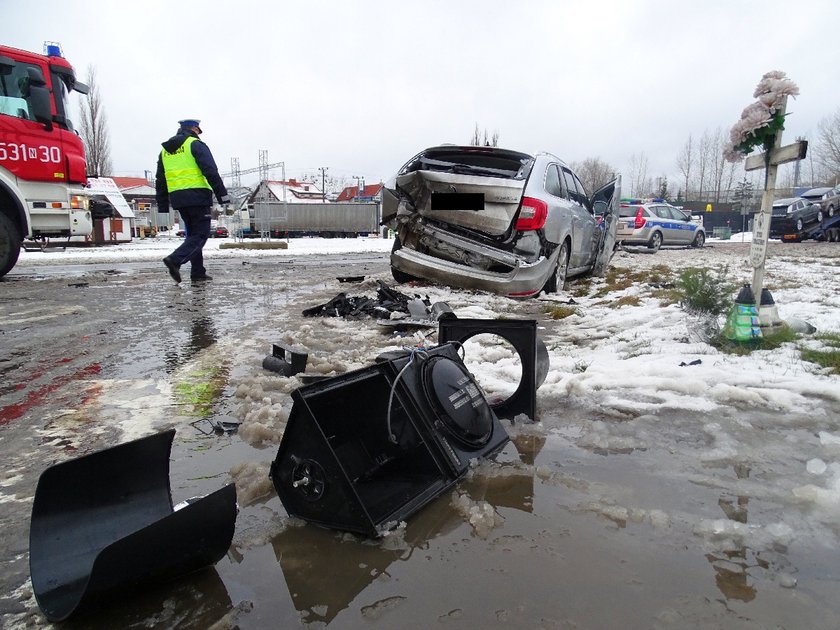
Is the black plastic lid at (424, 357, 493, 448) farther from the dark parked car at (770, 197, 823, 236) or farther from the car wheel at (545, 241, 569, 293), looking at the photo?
the dark parked car at (770, 197, 823, 236)

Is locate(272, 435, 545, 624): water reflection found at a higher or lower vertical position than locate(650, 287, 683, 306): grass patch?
lower

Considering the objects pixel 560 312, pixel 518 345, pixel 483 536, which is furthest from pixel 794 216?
pixel 483 536

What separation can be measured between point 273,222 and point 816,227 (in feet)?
93.1

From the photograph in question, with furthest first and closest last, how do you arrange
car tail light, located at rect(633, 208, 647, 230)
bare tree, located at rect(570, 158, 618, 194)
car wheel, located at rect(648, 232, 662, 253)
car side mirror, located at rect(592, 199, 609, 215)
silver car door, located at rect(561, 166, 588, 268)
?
Answer: 1. bare tree, located at rect(570, 158, 618, 194)
2. car wheel, located at rect(648, 232, 662, 253)
3. car tail light, located at rect(633, 208, 647, 230)
4. car side mirror, located at rect(592, 199, 609, 215)
5. silver car door, located at rect(561, 166, 588, 268)

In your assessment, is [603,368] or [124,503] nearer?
[124,503]

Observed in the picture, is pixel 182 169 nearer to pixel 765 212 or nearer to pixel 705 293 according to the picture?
pixel 705 293

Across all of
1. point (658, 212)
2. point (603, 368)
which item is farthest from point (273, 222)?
point (603, 368)

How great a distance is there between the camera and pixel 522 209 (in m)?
6.13

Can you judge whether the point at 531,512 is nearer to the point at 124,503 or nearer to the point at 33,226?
the point at 124,503

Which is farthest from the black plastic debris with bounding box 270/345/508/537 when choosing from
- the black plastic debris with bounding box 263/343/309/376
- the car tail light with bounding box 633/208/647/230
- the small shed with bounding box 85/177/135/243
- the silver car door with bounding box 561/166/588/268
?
the small shed with bounding box 85/177/135/243

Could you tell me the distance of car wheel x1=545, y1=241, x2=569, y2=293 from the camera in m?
7.11

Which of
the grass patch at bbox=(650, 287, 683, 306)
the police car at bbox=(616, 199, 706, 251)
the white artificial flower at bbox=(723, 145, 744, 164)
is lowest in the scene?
the grass patch at bbox=(650, 287, 683, 306)

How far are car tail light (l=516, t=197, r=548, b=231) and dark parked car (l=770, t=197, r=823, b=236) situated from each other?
19.0 m

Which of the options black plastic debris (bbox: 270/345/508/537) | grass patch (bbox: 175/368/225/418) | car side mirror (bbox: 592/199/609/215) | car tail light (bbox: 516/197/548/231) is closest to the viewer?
black plastic debris (bbox: 270/345/508/537)
